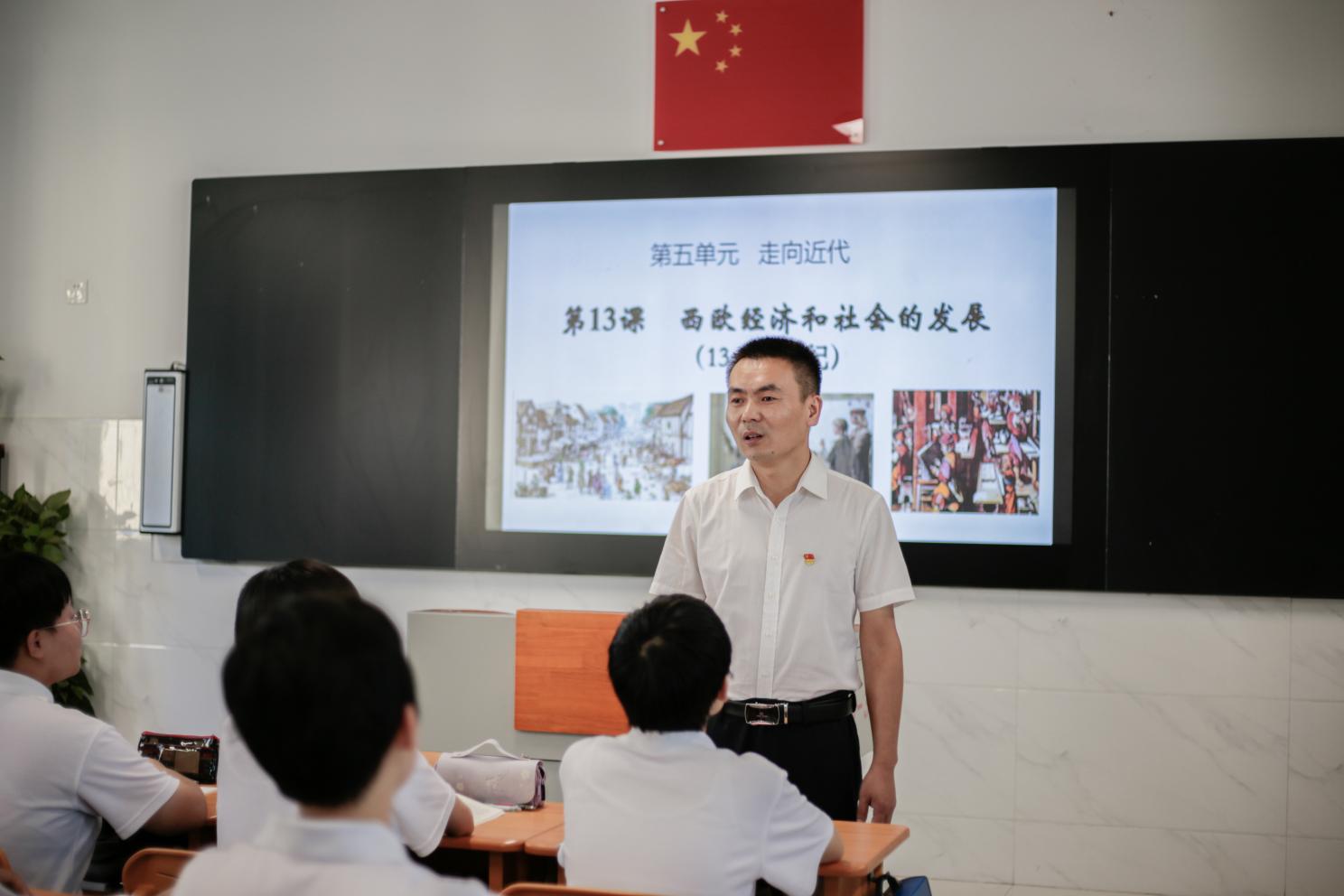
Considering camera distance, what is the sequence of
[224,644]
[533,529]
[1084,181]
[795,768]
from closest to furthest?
[795,768] < [1084,181] < [533,529] < [224,644]

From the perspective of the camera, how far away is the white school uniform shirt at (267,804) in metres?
2.24

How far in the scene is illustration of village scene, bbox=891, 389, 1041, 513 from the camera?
441cm

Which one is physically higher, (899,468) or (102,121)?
(102,121)

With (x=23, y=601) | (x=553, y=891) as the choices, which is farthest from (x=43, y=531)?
(x=553, y=891)

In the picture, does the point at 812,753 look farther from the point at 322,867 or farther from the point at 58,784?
the point at 322,867

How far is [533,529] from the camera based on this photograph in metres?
4.81

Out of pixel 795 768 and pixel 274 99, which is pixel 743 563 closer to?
pixel 795 768

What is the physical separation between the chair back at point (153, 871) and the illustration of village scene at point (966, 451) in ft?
9.54

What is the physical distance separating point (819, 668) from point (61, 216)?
13.7 feet

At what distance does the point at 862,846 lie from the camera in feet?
7.77

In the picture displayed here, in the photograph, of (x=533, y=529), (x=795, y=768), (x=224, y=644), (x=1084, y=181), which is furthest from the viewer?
(x=224, y=644)

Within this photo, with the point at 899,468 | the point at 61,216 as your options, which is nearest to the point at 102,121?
the point at 61,216

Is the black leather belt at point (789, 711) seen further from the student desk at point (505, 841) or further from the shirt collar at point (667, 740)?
the shirt collar at point (667, 740)

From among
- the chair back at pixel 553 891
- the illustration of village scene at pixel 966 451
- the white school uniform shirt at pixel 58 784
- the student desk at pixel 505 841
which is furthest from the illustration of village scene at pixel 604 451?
the chair back at pixel 553 891
